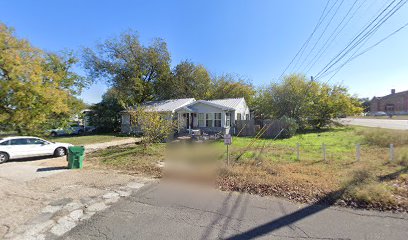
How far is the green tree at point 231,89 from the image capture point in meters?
36.5

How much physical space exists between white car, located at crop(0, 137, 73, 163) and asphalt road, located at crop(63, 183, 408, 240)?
9.51 metres

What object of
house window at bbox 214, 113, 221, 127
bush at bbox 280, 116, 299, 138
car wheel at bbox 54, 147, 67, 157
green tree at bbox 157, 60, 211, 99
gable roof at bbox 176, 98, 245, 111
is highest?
green tree at bbox 157, 60, 211, 99

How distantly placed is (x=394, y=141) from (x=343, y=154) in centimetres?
502

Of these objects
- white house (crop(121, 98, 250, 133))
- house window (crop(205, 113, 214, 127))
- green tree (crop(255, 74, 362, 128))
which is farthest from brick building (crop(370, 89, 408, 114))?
house window (crop(205, 113, 214, 127))

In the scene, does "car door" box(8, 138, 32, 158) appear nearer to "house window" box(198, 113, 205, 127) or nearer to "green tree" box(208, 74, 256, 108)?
"house window" box(198, 113, 205, 127)

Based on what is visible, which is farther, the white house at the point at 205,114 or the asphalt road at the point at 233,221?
the white house at the point at 205,114

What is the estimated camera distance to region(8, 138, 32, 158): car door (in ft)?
36.9

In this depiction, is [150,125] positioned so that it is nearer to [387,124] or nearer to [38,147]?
[38,147]

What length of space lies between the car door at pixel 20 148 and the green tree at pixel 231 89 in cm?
2879

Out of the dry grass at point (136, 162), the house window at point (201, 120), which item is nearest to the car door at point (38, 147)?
the dry grass at point (136, 162)

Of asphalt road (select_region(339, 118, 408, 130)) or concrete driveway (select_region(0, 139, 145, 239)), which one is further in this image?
asphalt road (select_region(339, 118, 408, 130))

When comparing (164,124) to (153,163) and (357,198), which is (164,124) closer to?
(153,163)

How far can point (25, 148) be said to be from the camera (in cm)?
1157

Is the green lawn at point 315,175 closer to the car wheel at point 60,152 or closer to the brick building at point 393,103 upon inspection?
the car wheel at point 60,152
